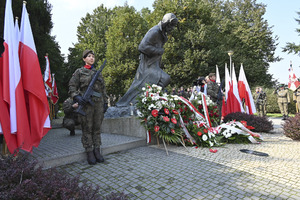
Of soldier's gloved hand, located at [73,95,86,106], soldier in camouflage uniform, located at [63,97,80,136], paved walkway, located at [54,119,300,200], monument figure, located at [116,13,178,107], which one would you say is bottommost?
paved walkway, located at [54,119,300,200]

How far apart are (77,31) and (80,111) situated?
117ft

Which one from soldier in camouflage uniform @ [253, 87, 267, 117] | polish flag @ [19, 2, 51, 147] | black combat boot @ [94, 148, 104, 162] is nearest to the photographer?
polish flag @ [19, 2, 51, 147]

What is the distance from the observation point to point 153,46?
659cm

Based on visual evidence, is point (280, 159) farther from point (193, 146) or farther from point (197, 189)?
point (197, 189)

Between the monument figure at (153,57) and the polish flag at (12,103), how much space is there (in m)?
3.52

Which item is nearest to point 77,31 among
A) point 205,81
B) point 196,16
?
point 196,16

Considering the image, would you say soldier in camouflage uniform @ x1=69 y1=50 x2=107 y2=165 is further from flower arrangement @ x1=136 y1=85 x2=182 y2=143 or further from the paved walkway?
flower arrangement @ x1=136 y1=85 x2=182 y2=143

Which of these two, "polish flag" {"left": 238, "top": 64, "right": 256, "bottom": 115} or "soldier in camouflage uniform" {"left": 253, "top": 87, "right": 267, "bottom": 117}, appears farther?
"soldier in camouflage uniform" {"left": 253, "top": 87, "right": 267, "bottom": 117}

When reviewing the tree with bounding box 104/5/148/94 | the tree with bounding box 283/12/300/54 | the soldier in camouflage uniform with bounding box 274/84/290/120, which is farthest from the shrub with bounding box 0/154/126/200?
the tree with bounding box 283/12/300/54

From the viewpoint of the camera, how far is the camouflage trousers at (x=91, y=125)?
12.7 feet

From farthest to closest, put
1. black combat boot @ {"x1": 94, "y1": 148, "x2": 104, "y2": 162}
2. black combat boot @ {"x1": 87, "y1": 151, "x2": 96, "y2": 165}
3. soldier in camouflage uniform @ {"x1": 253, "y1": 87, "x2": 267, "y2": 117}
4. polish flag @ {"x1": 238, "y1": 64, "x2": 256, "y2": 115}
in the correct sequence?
1. soldier in camouflage uniform @ {"x1": 253, "y1": 87, "x2": 267, "y2": 117}
2. polish flag @ {"x1": 238, "y1": 64, "x2": 256, "y2": 115}
3. black combat boot @ {"x1": 94, "y1": 148, "x2": 104, "y2": 162}
4. black combat boot @ {"x1": 87, "y1": 151, "x2": 96, "y2": 165}

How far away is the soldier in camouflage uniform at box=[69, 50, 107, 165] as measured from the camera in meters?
3.86

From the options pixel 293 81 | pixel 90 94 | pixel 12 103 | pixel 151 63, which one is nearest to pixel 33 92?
pixel 12 103

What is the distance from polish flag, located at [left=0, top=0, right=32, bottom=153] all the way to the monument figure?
352 cm
